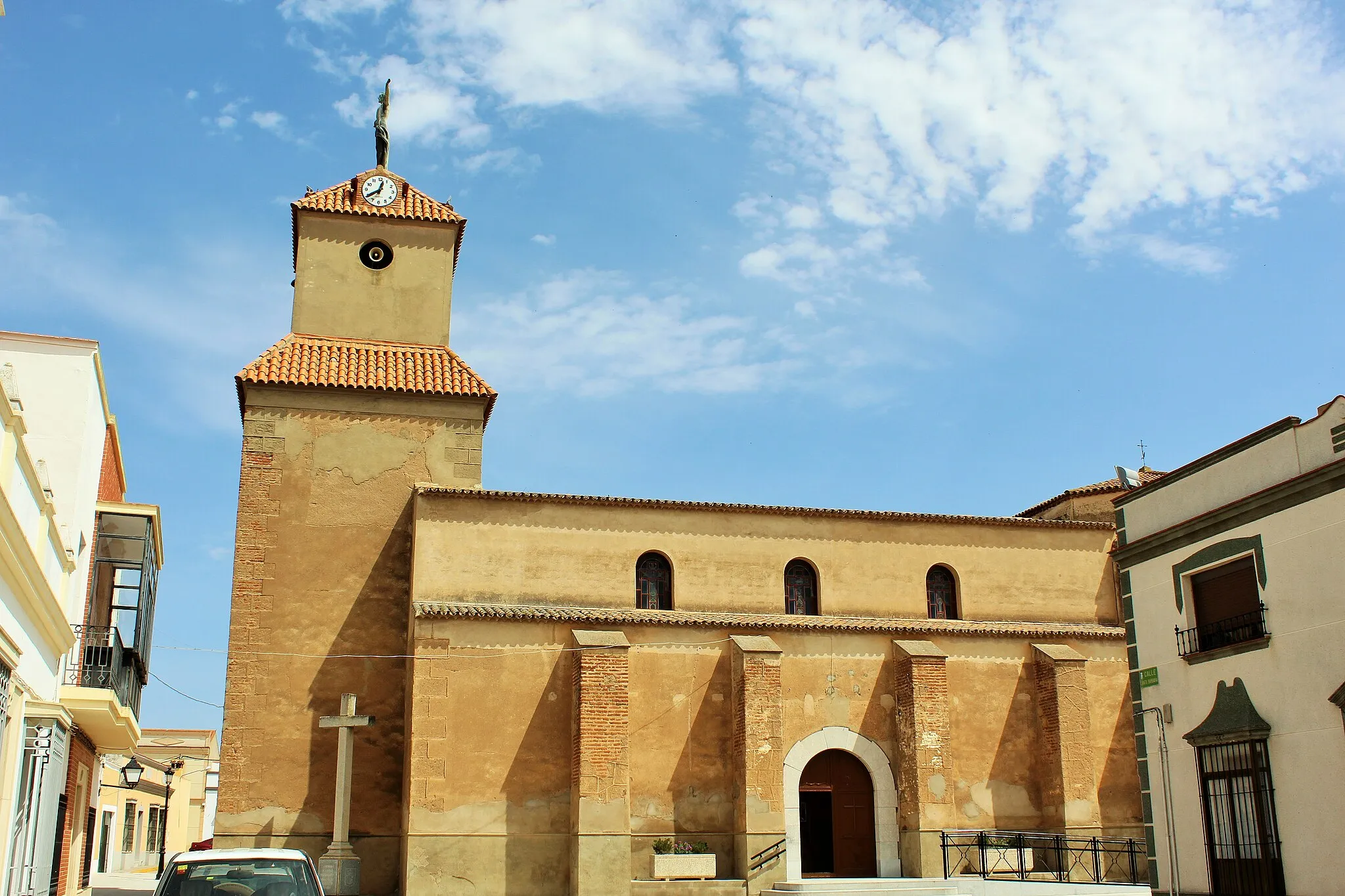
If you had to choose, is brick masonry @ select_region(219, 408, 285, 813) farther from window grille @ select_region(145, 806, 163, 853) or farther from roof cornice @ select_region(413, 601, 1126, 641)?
window grille @ select_region(145, 806, 163, 853)

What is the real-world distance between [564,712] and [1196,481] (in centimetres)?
1209

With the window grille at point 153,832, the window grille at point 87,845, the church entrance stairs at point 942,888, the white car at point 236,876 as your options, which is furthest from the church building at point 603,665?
the window grille at point 153,832

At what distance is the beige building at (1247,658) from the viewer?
44.3 feet

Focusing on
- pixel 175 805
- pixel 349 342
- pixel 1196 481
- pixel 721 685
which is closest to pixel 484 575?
pixel 721 685

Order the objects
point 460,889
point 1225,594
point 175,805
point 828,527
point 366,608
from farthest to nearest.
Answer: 1. point 175,805
2. point 828,527
3. point 366,608
4. point 460,889
5. point 1225,594

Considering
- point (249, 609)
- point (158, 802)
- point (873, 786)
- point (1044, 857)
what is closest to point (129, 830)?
point (158, 802)

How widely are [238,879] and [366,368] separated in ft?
56.6

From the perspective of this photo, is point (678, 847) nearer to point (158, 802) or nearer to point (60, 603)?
point (60, 603)

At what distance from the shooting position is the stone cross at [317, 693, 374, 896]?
20422 millimetres

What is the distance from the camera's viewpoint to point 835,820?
2306 centimetres

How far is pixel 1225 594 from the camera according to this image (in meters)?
15.3

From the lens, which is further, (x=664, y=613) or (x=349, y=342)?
(x=349, y=342)

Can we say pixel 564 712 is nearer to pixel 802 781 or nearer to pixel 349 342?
pixel 802 781

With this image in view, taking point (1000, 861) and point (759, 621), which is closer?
point (1000, 861)
